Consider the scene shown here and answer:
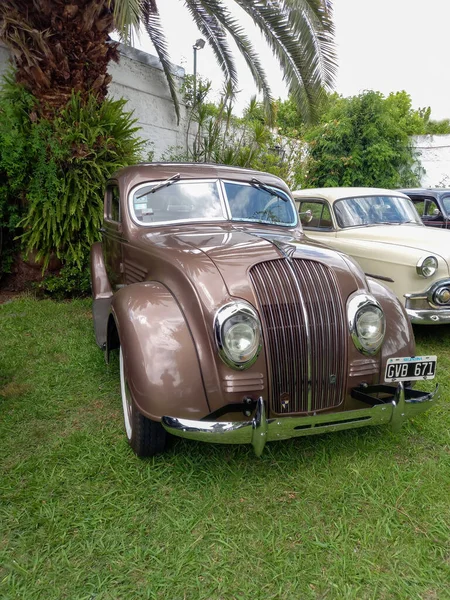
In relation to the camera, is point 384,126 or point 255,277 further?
point 384,126

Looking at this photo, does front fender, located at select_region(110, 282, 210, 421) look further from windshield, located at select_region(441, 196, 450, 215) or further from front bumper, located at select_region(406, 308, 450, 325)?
windshield, located at select_region(441, 196, 450, 215)

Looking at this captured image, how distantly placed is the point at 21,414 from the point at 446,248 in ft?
12.9

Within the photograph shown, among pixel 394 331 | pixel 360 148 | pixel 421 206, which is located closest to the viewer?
pixel 394 331

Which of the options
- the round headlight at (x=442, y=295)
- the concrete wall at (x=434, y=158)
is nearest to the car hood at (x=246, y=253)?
the round headlight at (x=442, y=295)

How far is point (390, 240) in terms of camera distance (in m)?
4.77

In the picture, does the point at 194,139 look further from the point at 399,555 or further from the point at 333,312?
the point at 399,555

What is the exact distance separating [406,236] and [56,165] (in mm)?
4144

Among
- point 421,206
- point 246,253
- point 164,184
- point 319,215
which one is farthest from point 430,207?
point 246,253

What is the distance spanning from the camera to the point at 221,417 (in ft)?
7.22

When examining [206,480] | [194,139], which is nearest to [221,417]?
[206,480]

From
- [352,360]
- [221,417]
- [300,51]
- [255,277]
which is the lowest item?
[221,417]

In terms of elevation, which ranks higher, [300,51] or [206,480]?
[300,51]

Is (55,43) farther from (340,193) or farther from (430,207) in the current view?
(430,207)

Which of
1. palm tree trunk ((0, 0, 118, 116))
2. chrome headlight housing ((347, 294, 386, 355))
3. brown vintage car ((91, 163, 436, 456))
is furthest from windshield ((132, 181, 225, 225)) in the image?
palm tree trunk ((0, 0, 118, 116))
